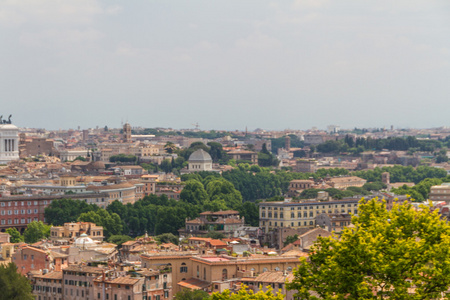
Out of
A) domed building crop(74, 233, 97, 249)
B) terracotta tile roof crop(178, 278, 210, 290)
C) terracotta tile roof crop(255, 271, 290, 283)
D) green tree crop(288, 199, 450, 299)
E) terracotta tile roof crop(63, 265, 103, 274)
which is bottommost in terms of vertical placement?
terracotta tile roof crop(178, 278, 210, 290)

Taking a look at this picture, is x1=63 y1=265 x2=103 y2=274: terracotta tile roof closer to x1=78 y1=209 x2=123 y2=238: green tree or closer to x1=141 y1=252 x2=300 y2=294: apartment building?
x1=141 y1=252 x2=300 y2=294: apartment building

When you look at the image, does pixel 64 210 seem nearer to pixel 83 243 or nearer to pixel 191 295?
pixel 83 243

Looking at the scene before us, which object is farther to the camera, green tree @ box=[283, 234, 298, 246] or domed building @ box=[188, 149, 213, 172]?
domed building @ box=[188, 149, 213, 172]

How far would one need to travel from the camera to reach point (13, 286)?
39.1 meters

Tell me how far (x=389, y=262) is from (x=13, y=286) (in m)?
20.3

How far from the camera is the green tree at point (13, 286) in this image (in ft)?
127

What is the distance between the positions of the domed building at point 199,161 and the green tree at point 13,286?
85.1 m

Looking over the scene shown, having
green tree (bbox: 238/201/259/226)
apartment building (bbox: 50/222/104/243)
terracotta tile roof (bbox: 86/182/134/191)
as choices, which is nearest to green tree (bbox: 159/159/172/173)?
terracotta tile roof (bbox: 86/182/134/191)

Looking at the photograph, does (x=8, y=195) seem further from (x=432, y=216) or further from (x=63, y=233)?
(x=432, y=216)

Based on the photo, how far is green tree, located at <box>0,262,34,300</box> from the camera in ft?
127

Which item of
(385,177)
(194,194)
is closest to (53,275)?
(194,194)

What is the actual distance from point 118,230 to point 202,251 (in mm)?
21431

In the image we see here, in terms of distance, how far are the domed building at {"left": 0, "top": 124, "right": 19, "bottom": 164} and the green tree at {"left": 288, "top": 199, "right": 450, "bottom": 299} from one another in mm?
107782

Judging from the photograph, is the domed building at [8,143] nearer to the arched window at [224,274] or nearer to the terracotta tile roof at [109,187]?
the terracotta tile roof at [109,187]
